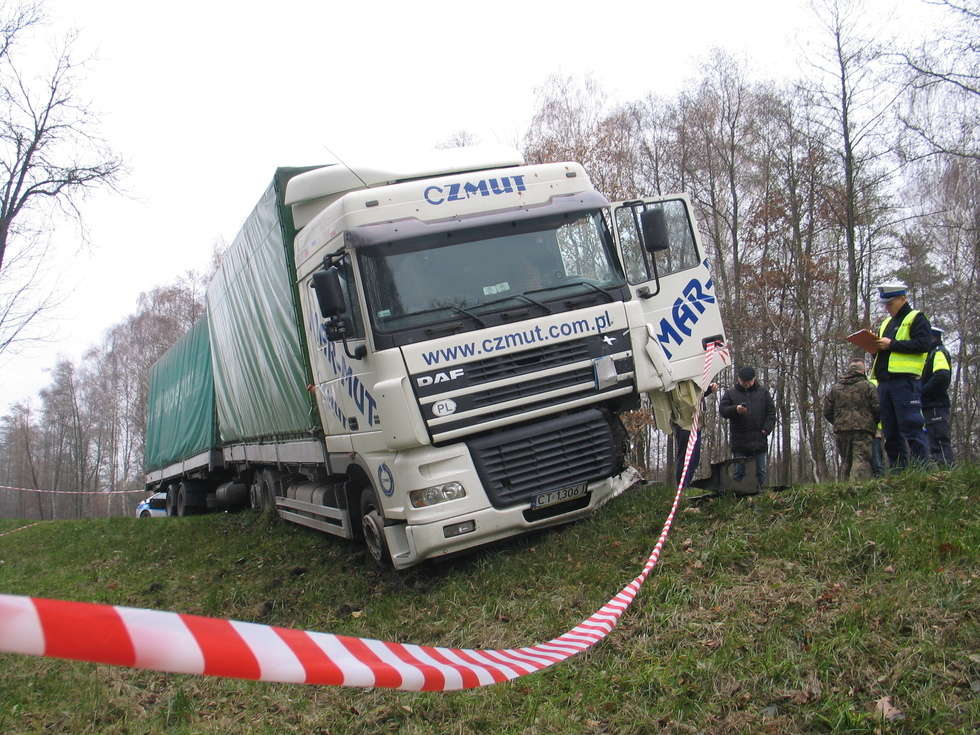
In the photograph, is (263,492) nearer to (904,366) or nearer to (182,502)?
(182,502)

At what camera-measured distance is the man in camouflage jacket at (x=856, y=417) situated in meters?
9.44

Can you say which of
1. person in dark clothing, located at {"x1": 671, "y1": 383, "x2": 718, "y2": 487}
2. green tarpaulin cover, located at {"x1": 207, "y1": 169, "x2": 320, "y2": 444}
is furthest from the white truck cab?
green tarpaulin cover, located at {"x1": 207, "y1": 169, "x2": 320, "y2": 444}

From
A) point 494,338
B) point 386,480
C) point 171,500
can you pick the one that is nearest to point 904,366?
point 494,338

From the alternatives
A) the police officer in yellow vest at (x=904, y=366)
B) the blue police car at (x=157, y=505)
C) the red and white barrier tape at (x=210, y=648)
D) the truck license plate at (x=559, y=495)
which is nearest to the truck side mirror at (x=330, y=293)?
the truck license plate at (x=559, y=495)

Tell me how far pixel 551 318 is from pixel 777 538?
7.83 feet

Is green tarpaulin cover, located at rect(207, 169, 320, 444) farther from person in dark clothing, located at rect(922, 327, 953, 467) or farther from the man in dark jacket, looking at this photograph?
person in dark clothing, located at rect(922, 327, 953, 467)

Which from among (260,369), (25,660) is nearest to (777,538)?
(25,660)

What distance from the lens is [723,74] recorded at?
95.9ft

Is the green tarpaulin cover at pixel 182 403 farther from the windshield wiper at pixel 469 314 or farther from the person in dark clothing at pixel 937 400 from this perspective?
the person in dark clothing at pixel 937 400

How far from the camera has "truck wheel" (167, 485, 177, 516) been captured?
1805cm

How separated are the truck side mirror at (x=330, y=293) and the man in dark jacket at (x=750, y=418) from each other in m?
5.31

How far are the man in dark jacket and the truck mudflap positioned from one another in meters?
3.63

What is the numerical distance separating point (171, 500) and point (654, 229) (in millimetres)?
14906

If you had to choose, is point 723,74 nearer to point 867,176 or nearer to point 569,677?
point 867,176
